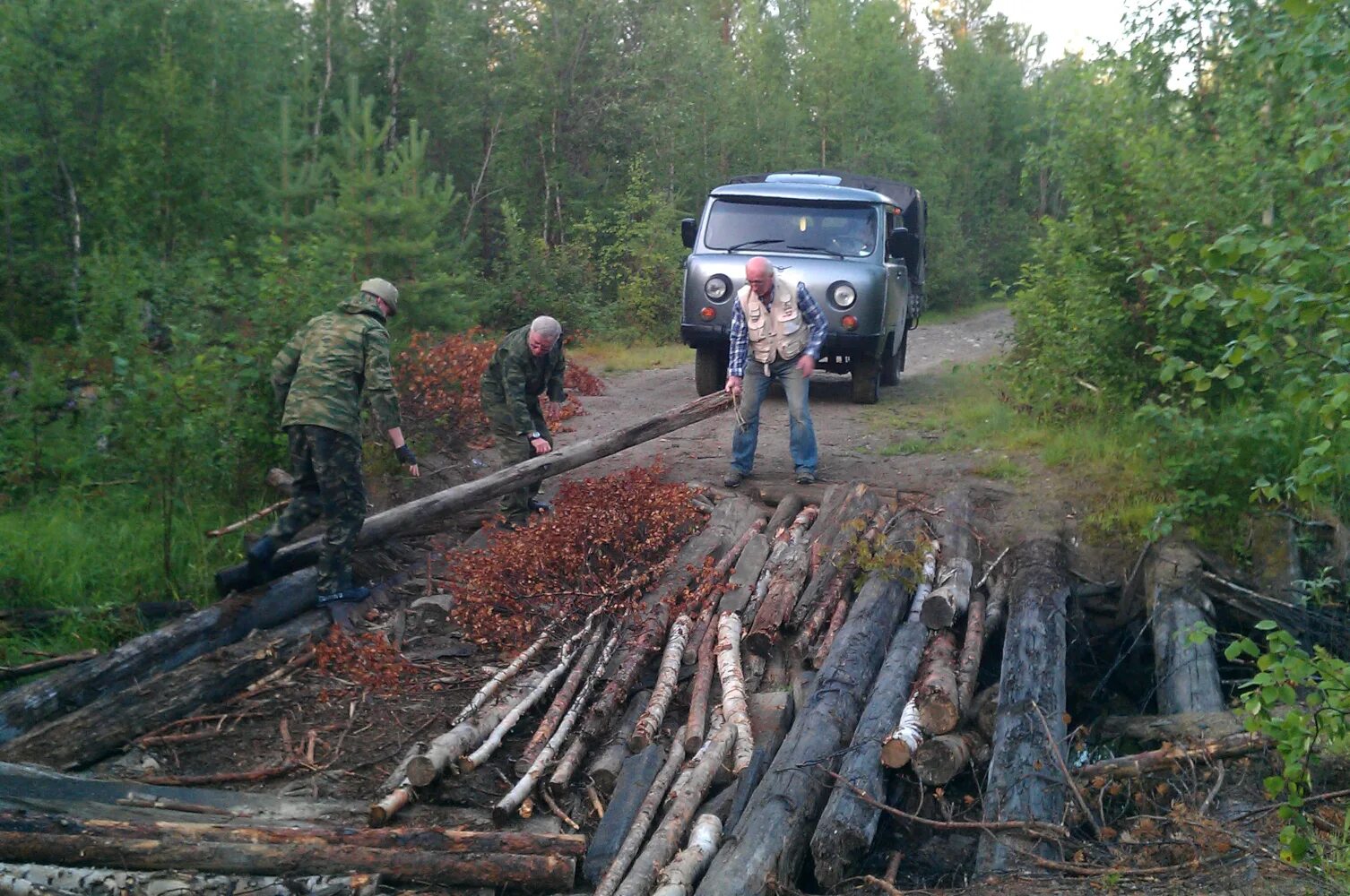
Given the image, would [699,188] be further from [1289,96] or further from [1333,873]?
[1333,873]

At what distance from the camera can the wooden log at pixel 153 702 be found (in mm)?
5703

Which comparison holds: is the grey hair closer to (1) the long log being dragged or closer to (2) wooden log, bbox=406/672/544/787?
(1) the long log being dragged

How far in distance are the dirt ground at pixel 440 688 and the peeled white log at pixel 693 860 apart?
59cm

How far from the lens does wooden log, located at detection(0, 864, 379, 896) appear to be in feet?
14.2

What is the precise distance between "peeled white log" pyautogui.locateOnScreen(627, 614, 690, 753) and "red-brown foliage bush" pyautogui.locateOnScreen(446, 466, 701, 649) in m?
0.68

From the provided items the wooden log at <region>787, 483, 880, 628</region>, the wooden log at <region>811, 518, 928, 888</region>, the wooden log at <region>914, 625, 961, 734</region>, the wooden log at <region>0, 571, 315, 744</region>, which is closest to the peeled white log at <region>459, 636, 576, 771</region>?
the wooden log at <region>787, 483, 880, 628</region>

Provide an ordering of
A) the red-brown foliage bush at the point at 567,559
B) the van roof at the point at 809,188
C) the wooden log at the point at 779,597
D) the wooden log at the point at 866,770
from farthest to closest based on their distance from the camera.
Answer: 1. the van roof at the point at 809,188
2. the red-brown foliage bush at the point at 567,559
3. the wooden log at the point at 779,597
4. the wooden log at the point at 866,770

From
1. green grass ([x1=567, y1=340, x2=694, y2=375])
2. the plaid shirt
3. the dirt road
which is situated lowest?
the dirt road

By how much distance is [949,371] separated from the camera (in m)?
17.2

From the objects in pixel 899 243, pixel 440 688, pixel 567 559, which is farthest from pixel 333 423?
pixel 899 243

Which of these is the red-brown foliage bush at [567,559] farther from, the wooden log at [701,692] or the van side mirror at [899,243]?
the van side mirror at [899,243]

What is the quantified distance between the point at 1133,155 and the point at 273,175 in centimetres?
1217

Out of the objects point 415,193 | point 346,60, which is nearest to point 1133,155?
point 415,193

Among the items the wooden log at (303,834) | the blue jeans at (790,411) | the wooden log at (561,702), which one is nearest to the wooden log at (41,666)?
the wooden log at (303,834)
